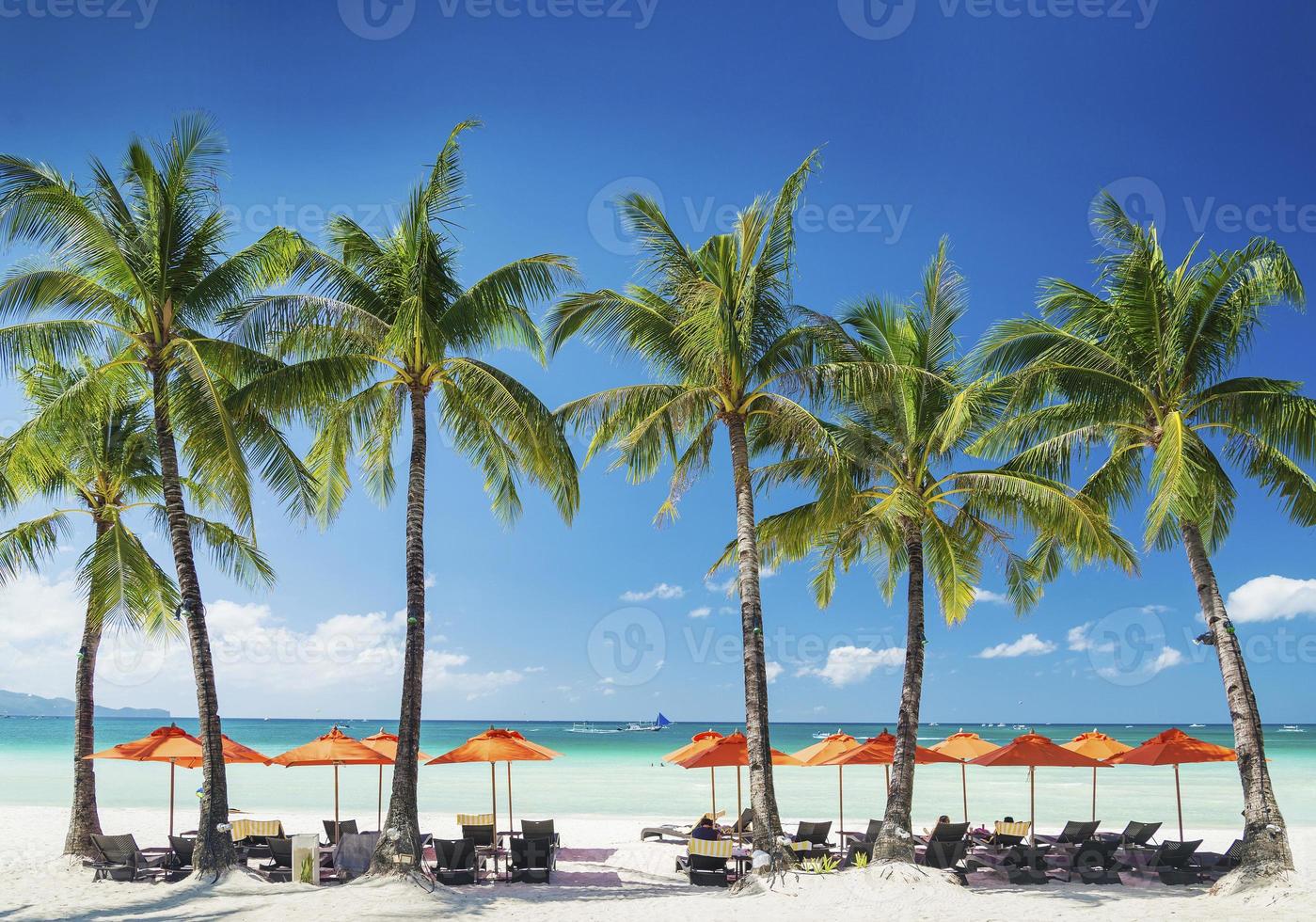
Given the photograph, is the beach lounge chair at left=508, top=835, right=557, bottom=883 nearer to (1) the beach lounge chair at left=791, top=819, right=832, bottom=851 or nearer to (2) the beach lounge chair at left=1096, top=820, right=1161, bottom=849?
(1) the beach lounge chair at left=791, top=819, right=832, bottom=851

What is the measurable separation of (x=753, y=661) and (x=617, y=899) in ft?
11.6

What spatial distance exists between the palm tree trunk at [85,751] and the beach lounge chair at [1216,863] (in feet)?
52.1

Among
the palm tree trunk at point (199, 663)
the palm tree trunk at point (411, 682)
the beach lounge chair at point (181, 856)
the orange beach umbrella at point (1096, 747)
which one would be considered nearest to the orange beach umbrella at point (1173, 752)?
the orange beach umbrella at point (1096, 747)

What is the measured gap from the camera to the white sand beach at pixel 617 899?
1131cm

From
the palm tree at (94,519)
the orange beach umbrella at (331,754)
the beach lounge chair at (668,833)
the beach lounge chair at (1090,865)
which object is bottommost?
the beach lounge chair at (668,833)

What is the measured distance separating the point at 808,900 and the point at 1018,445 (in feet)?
25.5

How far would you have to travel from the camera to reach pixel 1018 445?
15.7 m

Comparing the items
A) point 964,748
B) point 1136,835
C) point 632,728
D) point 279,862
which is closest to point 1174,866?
point 1136,835

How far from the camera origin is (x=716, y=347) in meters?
13.6

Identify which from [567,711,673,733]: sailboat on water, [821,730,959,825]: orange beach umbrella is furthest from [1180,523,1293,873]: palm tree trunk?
[567,711,673,733]: sailboat on water

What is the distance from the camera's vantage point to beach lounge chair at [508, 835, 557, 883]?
13.5 m

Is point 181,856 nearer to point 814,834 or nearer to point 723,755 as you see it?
point 723,755

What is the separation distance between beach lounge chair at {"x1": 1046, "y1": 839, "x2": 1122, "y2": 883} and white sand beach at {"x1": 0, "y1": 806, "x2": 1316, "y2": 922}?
0.81 feet

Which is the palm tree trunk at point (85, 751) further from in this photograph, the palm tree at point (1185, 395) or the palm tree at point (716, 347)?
the palm tree at point (1185, 395)
